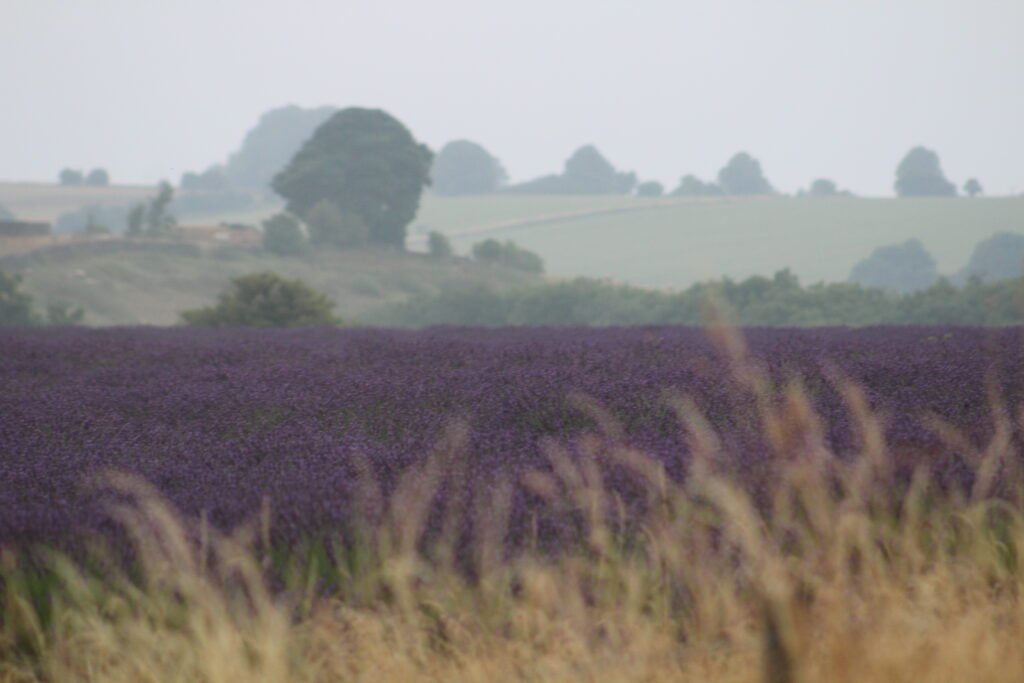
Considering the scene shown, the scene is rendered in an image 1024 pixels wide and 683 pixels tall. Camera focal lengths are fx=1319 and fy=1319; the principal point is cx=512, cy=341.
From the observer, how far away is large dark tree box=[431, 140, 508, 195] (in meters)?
140

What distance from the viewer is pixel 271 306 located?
21.6 m

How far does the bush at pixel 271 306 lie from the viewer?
21.6 meters

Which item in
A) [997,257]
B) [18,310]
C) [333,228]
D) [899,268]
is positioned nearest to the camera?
[18,310]

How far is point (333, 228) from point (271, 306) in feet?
132

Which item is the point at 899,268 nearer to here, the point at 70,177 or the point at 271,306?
the point at 271,306

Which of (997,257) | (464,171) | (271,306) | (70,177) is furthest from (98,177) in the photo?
(271,306)

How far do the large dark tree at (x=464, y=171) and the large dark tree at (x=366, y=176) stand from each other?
7137cm

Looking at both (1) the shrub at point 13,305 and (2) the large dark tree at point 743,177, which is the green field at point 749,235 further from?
(1) the shrub at point 13,305

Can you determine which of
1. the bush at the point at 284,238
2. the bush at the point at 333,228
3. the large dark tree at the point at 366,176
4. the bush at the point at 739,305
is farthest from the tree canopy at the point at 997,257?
the bush at the point at 284,238

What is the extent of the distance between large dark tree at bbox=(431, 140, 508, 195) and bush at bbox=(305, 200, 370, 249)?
3025 inches

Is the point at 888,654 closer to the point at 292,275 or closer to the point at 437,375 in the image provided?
the point at 437,375

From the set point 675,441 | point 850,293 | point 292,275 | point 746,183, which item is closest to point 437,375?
point 675,441

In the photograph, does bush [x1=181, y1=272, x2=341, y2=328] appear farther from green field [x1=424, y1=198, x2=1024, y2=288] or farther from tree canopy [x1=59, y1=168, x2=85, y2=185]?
tree canopy [x1=59, y1=168, x2=85, y2=185]

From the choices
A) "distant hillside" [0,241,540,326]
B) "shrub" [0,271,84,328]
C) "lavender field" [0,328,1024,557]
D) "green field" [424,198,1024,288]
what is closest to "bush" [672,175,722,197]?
"green field" [424,198,1024,288]
